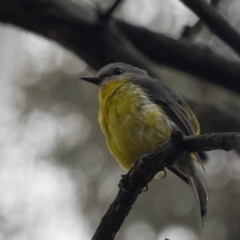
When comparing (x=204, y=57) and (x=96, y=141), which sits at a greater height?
(x=204, y=57)

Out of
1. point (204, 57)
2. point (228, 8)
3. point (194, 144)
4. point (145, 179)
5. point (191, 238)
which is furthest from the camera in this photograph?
point (228, 8)

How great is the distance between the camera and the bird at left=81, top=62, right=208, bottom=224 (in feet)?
15.7

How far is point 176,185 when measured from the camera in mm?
11773

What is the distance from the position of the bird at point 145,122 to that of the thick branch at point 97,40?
794 mm

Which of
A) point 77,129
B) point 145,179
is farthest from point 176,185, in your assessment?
point 145,179

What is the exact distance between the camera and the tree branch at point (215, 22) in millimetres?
5357

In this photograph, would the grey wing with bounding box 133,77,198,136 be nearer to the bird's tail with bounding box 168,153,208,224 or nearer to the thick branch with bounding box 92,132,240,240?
the bird's tail with bounding box 168,153,208,224

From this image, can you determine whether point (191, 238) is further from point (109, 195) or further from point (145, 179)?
point (145, 179)

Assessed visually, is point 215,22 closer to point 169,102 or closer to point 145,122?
point 169,102

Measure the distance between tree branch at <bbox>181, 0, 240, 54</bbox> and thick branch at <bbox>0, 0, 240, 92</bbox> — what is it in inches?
23.0

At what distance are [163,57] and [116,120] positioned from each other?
5.23ft

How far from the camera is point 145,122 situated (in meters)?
4.82

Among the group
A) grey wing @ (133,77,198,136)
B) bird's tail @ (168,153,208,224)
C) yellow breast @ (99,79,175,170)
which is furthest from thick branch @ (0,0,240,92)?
bird's tail @ (168,153,208,224)

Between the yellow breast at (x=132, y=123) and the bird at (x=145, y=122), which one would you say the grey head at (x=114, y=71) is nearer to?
the bird at (x=145, y=122)
